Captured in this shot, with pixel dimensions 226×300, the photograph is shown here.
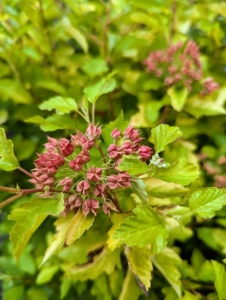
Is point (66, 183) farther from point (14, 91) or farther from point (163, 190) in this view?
point (14, 91)

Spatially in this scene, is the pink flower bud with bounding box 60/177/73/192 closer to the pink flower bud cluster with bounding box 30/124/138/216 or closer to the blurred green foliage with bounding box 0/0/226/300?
the pink flower bud cluster with bounding box 30/124/138/216

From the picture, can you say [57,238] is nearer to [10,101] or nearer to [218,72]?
[10,101]

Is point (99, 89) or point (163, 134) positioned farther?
point (99, 89)

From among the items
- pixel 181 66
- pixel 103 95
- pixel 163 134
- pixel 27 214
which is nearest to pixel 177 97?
pixel 181 66

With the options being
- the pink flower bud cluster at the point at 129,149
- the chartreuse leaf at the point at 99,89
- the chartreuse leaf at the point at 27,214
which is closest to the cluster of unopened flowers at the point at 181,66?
the chartreuse leaf at the point at 99,89

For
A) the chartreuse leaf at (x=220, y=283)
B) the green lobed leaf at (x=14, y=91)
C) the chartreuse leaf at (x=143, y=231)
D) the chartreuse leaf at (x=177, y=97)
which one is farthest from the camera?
the green lobed leaf at (x=14, y=91)

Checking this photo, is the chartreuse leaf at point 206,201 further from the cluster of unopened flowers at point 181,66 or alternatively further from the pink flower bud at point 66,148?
the cluster of unopened flowers at point 181,66

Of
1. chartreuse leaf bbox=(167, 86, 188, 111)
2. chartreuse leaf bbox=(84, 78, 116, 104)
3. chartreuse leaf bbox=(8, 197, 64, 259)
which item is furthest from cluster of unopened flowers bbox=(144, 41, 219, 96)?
chartreuse leaf bbox=(8, 197, 64, 259)
